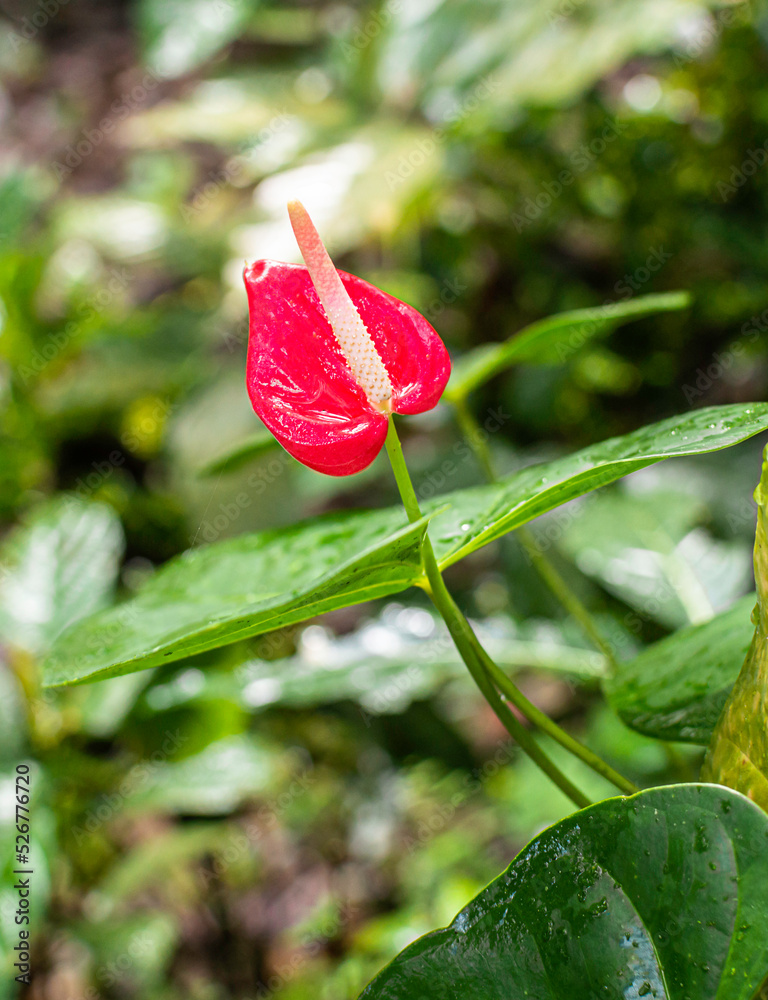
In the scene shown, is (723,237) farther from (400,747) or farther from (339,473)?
(339,473)

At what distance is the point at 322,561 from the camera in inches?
15.5

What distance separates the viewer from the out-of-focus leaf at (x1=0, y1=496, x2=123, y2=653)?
→ 101 centimetres

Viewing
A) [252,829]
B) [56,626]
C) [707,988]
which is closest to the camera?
[707,988]

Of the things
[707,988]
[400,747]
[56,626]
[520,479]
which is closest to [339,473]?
[520,479]

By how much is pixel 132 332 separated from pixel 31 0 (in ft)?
11.9

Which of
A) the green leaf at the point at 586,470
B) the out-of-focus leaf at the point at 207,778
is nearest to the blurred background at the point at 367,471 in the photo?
the out-of-focus leaf at the point at 207,778

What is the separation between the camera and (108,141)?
3.76 meters

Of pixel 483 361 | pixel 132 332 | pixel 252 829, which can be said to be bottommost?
pixel 252 829

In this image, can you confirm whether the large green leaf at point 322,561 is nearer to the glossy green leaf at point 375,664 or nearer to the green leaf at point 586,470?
the green leaf at point 586,470

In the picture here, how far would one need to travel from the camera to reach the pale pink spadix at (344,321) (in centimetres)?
35

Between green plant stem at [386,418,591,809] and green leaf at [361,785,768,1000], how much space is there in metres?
0.10

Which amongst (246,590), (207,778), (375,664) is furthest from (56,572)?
(246,590)

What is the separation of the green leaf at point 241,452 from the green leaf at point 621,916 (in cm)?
37

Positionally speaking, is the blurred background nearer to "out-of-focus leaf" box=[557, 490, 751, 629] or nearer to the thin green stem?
"out-of-focus leaf" box=[557, 490, 751, 629]
